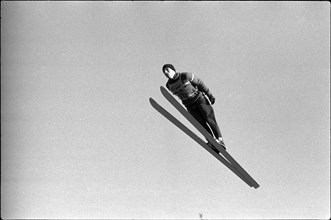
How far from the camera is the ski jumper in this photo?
12.8 ft

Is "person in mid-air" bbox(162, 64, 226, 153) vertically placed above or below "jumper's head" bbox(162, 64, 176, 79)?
below

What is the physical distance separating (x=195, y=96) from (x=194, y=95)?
0.01 m

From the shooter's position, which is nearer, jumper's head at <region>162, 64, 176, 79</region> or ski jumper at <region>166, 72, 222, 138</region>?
jumper's head at <region>162, 64, 176, 79</region>

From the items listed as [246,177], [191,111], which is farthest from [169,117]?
[246,177]

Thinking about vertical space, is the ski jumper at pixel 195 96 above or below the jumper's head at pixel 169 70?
below

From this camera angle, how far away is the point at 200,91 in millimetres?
4012

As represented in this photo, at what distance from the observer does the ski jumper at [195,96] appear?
3.89m

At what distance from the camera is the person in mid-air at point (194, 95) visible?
3867mm

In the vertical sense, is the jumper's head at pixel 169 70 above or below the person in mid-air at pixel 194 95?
above

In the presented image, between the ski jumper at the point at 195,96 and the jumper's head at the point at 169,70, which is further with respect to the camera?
the ski jumper at the point at 195,96


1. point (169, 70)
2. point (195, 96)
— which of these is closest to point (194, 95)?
point (195, 96)

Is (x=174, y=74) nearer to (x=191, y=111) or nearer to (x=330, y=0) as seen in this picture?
(x=191, y=111)

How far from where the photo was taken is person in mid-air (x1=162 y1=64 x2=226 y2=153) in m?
3.87

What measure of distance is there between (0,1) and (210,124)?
3.03 metres
